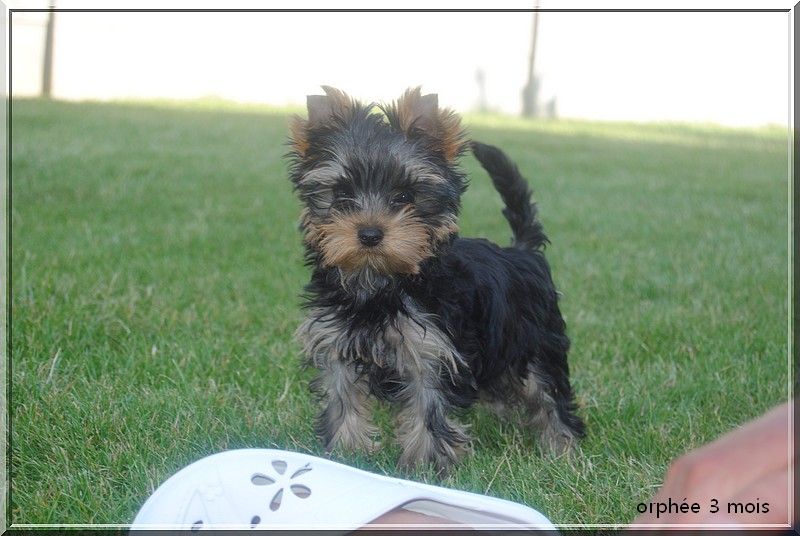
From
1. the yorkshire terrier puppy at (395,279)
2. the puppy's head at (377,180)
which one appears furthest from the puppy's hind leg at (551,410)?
the puppy's head at (377,180)

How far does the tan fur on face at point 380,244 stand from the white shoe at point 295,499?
0.82 meters

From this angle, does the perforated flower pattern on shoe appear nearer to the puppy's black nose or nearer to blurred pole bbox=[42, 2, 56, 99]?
the puppy's black nose

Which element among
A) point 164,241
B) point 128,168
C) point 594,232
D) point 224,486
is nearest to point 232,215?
point 164,241

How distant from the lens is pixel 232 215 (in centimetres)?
834

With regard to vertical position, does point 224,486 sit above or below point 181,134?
below

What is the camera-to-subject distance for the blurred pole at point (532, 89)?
11777 millimetres

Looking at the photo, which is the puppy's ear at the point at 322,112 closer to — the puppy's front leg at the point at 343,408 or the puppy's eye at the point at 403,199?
the puppy's eye at the point at 403,199

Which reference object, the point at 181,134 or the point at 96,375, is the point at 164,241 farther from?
the point at 181,134

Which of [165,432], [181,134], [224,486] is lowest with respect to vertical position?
[165,432]

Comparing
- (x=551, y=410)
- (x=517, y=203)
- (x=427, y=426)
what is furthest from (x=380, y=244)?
(x=551, y=410)

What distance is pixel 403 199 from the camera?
10.9 ft

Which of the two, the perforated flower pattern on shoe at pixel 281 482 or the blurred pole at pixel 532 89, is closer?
the perforated flower pattern on shoe at pixel 281 482

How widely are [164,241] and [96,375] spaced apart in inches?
116

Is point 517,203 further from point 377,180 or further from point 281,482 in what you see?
point 281,482
